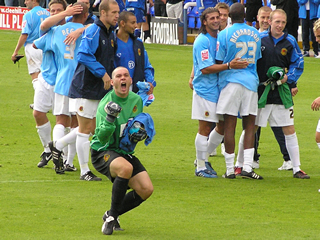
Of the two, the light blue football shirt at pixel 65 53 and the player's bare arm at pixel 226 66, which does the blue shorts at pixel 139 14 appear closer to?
the light blue football shirt at pixel 65 53

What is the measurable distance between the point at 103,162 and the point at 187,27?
57.1ft

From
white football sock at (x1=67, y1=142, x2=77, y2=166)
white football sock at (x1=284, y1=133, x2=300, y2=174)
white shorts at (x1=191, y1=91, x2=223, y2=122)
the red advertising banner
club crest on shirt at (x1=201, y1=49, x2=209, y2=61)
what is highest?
club crest on shirt at (x1=201, y1=49, x2=209, y2=61)

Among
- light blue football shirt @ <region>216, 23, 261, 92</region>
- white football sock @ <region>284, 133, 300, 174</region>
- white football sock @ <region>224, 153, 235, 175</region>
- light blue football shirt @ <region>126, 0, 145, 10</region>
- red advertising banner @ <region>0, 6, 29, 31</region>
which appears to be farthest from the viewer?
red advertising banner @ <region>0, 6, 29, 31</region>

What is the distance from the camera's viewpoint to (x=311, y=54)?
19.8 m


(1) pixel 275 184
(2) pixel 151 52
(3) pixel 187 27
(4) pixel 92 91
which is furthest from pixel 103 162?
(3) pixel 187 27

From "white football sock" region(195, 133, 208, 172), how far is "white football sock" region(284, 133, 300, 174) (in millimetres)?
1062

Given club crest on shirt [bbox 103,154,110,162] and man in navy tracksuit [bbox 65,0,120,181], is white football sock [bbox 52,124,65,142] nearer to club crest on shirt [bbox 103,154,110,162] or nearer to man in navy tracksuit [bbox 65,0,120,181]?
man in navy tracksuit [bbox 65,0,120,181]

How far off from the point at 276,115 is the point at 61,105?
2788mm

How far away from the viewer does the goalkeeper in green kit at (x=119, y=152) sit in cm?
587

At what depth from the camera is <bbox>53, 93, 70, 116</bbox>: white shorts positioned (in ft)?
28.3

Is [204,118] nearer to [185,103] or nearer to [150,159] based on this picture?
[150,159]

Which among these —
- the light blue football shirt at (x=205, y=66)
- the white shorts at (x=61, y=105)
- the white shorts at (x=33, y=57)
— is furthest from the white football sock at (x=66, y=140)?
the white shorts at (x=33, y=57)

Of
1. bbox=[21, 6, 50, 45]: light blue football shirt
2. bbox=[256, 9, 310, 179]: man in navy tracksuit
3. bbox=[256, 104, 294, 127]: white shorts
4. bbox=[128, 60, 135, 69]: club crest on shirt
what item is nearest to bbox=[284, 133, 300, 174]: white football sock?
A: bbox=[256, 9, 310, 179]: man in navy tracksuit

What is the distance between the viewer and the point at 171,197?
7.35 m
